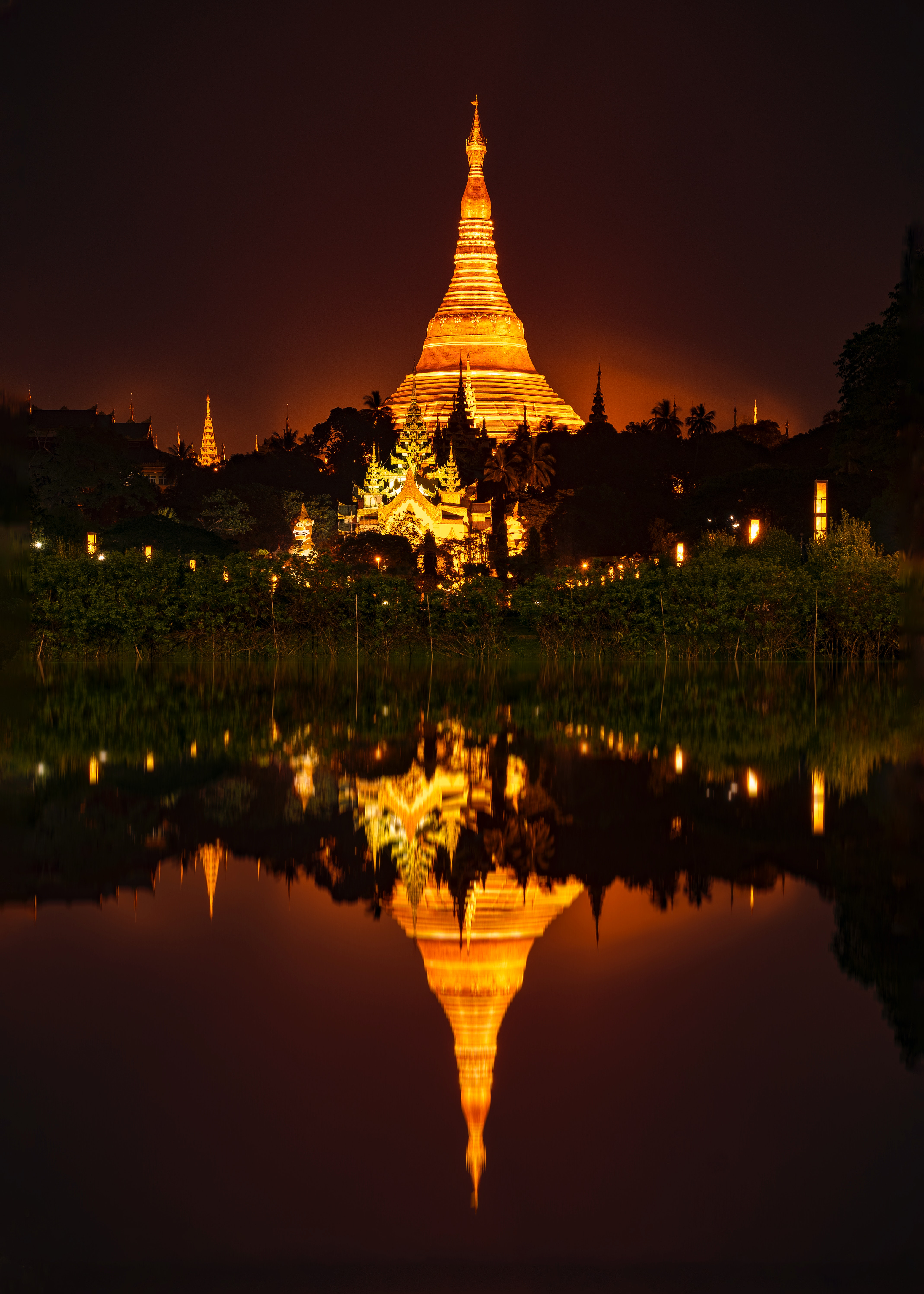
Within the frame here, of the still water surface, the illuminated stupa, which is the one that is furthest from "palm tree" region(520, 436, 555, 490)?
the illuminated stupa

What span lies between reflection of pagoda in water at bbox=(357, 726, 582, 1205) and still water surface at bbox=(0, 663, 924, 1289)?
0.06 feet

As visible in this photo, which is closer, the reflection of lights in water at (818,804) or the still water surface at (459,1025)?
the still water surface at (459,1025)

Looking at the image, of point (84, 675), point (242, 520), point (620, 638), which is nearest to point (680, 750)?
point (84, 675)

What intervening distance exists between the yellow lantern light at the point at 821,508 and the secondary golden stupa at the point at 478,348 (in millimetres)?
31689

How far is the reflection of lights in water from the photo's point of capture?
7.03 metres

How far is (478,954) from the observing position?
4984mm

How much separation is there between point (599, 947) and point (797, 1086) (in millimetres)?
1294

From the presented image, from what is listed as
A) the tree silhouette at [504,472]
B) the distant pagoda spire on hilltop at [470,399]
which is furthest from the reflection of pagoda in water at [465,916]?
the distant pagoda spire on hilltop at [470,399]

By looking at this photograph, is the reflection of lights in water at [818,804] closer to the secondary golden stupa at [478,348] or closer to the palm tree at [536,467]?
the palm tree at [536,467]

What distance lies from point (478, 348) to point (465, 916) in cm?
5712

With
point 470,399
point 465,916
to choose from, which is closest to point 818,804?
point 465,916

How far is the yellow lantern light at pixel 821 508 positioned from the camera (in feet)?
84.9

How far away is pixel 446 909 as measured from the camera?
554cm

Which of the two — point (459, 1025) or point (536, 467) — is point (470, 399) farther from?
point (459, 1025)
